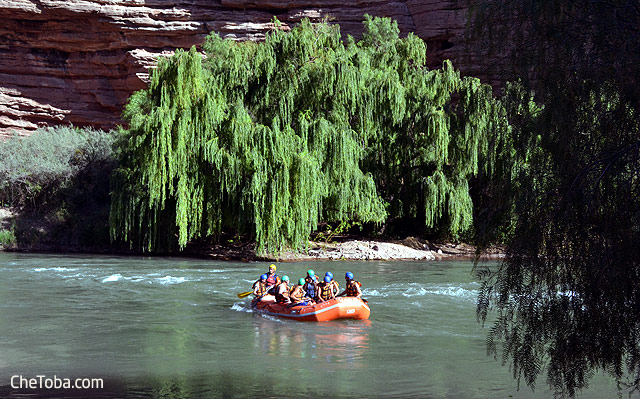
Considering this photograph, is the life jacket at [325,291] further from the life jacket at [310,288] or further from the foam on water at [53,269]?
the foam on water at [53,269]

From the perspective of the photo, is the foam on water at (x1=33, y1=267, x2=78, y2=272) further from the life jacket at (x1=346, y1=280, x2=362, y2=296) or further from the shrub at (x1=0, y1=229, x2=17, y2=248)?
the life jacket at (x1=346, y1=280, x2=362, y2=296)

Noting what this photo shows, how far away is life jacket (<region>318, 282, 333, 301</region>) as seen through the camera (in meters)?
16.1

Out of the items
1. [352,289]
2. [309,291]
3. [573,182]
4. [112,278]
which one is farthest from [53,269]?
[573,182]

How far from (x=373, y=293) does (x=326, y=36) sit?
1289 cm

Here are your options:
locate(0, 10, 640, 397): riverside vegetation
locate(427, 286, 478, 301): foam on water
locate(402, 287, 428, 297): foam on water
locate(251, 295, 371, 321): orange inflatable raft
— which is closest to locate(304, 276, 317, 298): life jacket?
locate(251, 295, 371, 321): orange inflatable raft

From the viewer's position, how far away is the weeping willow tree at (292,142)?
24.3 m

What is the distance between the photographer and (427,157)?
29.0m

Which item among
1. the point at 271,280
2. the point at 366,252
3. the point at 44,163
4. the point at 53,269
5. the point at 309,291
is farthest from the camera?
the point at 44,163

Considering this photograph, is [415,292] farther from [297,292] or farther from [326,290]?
[297,292]

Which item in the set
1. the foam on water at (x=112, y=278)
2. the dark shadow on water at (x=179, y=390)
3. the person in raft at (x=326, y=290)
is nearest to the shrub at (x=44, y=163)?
the foam on water at (x=112, y=278)

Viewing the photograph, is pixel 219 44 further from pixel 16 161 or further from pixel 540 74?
pixel 540 74
